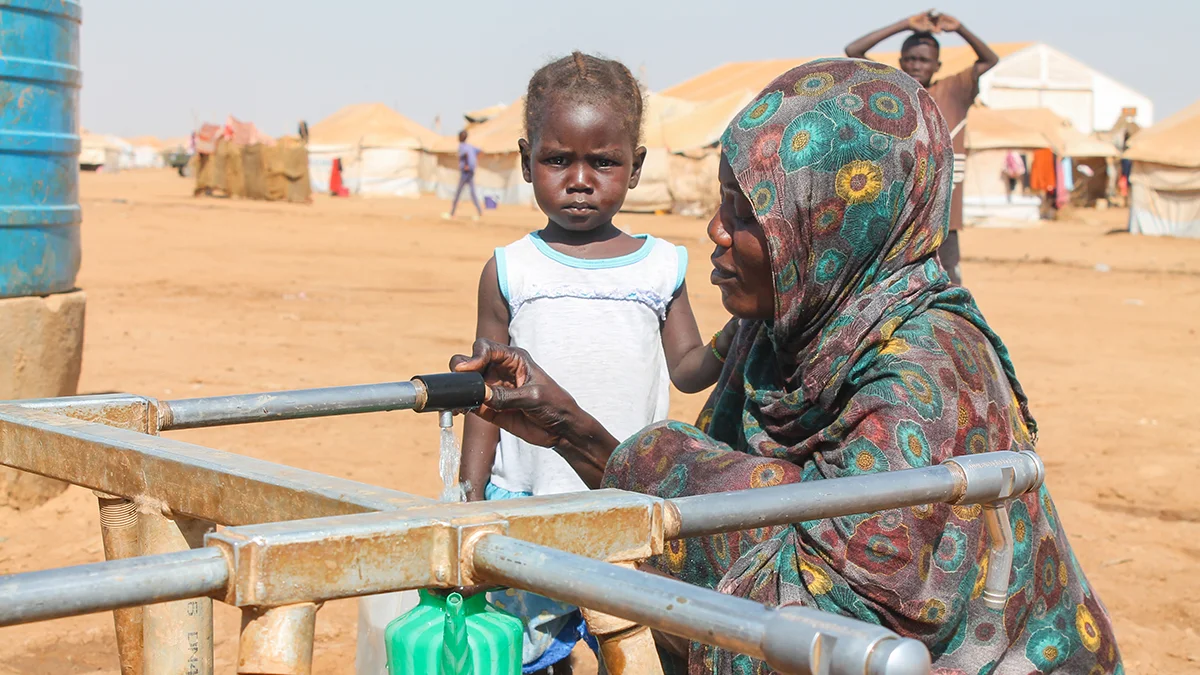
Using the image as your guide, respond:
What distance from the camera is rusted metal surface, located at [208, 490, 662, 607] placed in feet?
3.83

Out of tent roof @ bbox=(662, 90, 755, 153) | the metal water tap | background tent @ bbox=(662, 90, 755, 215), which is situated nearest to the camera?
the metal water tap

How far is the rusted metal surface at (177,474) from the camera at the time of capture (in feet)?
4.56

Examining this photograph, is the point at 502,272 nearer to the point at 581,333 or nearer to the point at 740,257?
the point at 581,333

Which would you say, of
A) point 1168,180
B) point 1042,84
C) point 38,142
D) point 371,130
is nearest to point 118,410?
point 38,142

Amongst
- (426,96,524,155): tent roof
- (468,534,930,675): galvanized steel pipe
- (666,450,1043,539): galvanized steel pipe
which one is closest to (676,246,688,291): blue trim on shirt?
(666,450,1043,539): galvanized steel pipe

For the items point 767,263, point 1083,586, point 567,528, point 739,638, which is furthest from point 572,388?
point 739,638

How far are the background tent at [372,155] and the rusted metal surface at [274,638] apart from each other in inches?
1513

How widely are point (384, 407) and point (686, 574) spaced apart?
0.58 m

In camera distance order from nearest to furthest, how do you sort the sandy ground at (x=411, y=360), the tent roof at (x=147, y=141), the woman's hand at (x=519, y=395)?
1. the woman's hand at (x=519, y=395)
2. the sandy ground at (x=411, y=360)
3. the tent roof at (x=147, y=141)

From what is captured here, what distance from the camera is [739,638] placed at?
41.3 inches

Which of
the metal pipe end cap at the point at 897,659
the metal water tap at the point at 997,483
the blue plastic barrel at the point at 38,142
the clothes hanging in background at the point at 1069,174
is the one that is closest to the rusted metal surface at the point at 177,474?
the metal pipe end cap at the point at 897,659

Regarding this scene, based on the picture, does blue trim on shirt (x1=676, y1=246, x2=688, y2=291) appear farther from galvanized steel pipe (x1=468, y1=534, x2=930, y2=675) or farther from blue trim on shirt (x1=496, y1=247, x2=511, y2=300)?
galvanized steel pipe (x1=468, y1=534, x2=930, y2=675)

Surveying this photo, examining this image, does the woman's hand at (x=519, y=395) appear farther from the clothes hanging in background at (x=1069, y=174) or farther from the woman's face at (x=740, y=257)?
the clothes hanging in background at (x=1069, y=174)

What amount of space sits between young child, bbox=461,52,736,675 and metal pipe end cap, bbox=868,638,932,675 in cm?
183
